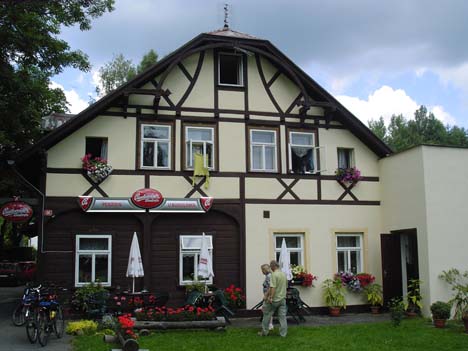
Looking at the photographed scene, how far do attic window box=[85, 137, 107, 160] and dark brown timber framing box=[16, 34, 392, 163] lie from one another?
63cm

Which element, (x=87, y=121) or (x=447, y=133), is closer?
(x=87, y=121)

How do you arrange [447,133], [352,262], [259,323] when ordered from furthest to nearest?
[447,133], [352,262], [259,323]

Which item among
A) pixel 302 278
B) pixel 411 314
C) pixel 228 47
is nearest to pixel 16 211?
pixel 228 47

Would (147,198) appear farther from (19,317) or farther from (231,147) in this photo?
(19,317)

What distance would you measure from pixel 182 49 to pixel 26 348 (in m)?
9.03

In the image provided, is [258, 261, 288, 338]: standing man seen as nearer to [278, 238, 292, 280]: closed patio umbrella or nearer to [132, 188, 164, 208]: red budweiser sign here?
[278, 238, 292, 280]: closed patio umbrella

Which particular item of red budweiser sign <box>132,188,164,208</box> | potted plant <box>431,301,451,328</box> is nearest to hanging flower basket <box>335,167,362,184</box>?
potted plant <box>431,301,451,328</box>

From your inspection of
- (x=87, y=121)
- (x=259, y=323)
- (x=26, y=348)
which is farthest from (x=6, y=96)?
(x=259, y=323)

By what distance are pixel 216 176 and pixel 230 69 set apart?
3482 mm

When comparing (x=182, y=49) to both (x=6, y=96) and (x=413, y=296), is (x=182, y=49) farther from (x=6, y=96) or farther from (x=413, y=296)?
(x=413, y=296)

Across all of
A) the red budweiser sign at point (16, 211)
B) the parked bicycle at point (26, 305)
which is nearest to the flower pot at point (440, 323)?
the parked bicycle at point (26, 305)

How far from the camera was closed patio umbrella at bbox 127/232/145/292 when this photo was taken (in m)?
14.2

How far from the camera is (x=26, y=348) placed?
10.6 meters

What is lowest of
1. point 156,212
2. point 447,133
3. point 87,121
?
point 156,212
